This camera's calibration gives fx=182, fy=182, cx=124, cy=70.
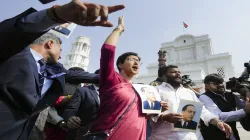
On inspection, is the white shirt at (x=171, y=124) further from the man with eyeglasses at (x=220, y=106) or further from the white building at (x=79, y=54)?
the white building at (x=79, y=54)

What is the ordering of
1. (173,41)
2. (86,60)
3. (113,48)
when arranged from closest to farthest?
(113,48)
(173,41)
(86,60)

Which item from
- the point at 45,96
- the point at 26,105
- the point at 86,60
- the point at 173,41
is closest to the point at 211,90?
the point at 45,96

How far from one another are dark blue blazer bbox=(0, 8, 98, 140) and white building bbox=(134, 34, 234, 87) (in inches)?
1096

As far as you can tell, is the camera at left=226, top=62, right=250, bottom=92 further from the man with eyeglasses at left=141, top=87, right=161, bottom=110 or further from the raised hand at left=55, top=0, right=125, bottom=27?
the raised hand at left=55, top=0, right=125, bottom=27

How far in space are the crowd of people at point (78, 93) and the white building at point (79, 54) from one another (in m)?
44.9

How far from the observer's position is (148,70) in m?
34.6

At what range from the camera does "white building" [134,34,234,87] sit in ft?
100

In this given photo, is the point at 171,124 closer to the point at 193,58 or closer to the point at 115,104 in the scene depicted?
the point at 115,104

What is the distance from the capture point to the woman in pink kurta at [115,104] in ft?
4.86

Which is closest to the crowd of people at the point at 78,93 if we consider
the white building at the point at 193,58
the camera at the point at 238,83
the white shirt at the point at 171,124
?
the white shirt at the point at 171,124

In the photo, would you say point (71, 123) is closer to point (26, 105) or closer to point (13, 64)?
point (26, 105)

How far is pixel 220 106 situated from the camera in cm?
259

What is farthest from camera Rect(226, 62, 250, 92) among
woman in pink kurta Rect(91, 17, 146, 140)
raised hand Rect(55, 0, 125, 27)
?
raised hand Rect(55, 0, 125, 27)

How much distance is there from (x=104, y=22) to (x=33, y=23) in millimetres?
306
